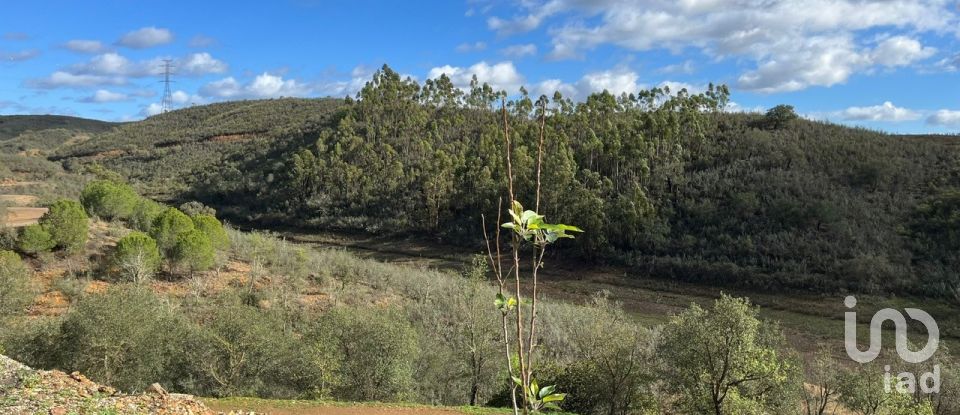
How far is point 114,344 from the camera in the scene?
15.4m

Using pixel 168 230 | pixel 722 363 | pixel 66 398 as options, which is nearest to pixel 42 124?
pixel 168 230

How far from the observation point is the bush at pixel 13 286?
746 inches

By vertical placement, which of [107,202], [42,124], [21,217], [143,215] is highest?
[42,124]

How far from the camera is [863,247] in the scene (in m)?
33.2

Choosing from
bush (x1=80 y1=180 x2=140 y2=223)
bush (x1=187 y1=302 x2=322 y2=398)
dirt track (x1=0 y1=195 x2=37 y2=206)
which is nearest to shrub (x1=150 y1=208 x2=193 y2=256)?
bush (x1=80 y1=180 x2=140 y2=223)

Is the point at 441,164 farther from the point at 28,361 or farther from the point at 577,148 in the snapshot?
the point at 28,361

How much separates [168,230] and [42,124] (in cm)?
11687

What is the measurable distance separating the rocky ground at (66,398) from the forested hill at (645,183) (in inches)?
1277

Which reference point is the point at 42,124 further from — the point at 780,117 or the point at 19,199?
the point at 780,117

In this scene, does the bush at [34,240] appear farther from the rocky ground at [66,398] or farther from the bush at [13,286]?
the rocky ground at [66,398]

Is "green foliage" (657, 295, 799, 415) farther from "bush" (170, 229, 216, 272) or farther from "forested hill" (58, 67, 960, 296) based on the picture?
"bush" (170, 229, 216, 272)

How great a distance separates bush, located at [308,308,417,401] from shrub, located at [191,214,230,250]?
14.2 metres

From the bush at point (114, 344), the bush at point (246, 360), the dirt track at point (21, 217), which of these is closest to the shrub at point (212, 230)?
the dirt track at point (21, 217)

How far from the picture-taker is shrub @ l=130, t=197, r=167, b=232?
105ft
